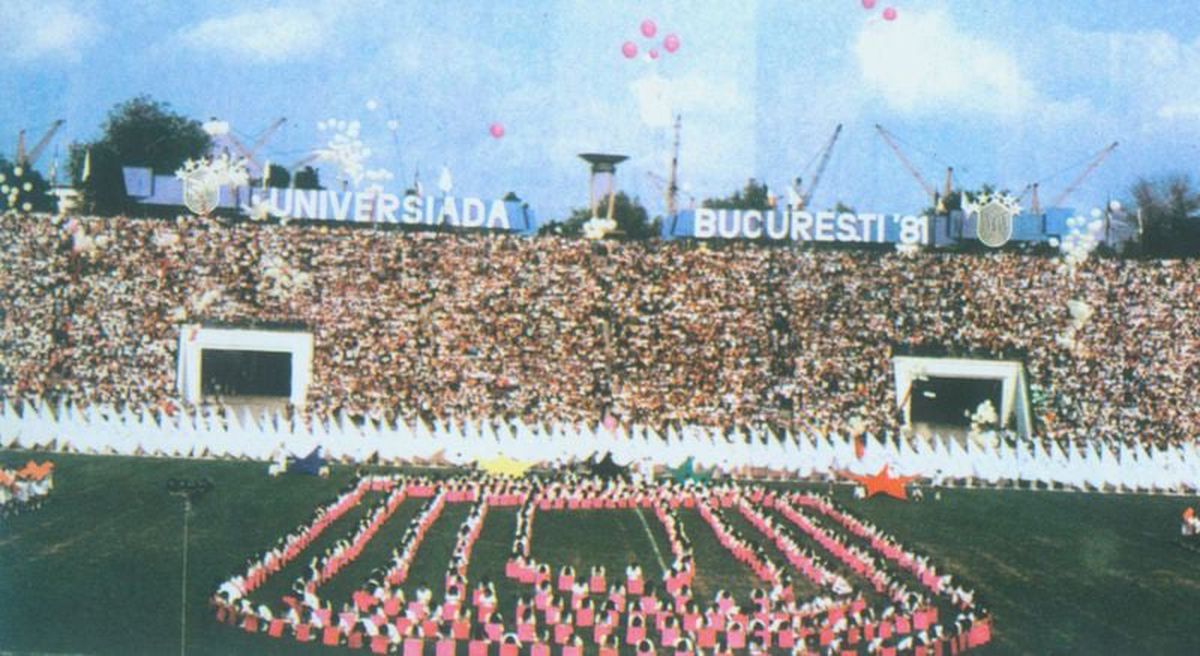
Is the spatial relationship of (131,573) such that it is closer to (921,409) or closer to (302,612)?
(302,612)

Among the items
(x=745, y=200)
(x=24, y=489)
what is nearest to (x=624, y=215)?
(x=745, y=200)

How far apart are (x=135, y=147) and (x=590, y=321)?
1200 inches

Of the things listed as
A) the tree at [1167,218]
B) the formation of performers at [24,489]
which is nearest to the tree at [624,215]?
the tree at [1167,218]

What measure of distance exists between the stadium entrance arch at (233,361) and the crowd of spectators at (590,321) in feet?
1.45

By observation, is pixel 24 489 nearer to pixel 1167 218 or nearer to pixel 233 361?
pixel 233 361

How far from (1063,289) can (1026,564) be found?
1996 centimetres

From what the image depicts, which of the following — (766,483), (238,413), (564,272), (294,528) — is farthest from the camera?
(564,272)

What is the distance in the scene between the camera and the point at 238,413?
3769 centimetres

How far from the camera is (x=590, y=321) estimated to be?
38.7 meters

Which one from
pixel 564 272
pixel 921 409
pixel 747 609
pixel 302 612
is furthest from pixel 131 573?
pixel 921 409

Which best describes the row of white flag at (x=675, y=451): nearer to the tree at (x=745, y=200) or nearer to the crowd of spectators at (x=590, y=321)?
the crowd of spectators at (x=590, y=321)

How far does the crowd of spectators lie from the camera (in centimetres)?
3606

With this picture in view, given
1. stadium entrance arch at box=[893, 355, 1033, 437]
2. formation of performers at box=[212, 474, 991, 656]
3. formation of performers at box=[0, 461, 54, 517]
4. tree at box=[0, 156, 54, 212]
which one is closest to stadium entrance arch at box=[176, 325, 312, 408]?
tree at box=[0, 156, 54, 212]

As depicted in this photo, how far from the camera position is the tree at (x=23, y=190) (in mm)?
47312
